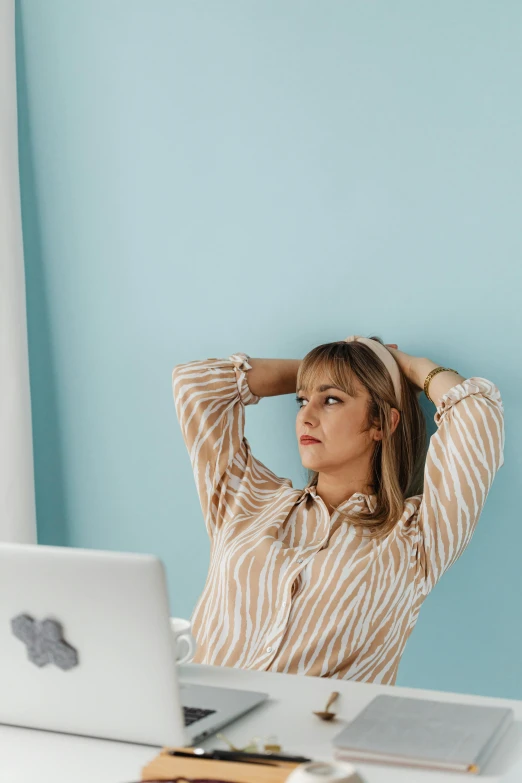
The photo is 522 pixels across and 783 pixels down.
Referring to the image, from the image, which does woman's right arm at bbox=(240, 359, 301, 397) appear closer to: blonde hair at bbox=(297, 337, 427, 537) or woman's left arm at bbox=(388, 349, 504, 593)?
blonde hair at bbox=(297, 337, 427, 537)

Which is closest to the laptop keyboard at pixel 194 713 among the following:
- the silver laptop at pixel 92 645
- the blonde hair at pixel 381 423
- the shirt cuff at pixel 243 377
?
the silver laptop at pixel 92 645

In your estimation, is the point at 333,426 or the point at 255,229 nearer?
the point at 333,426

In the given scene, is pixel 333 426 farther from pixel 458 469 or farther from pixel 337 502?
pixel 458 469

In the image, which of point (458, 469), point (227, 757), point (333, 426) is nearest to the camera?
point (227, 757)

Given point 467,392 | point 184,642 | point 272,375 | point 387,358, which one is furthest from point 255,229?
point 184,642

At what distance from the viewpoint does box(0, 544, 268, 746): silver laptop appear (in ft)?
2.95

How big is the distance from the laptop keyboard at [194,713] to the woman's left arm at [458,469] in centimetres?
70

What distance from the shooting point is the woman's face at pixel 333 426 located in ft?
5.67

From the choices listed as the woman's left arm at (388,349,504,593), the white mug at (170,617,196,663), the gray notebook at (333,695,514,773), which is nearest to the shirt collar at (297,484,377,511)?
the woman's left arm at (388,349,504,593)

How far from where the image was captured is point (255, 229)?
6.35 feet

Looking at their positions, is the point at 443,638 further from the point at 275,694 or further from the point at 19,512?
the point at 19,512

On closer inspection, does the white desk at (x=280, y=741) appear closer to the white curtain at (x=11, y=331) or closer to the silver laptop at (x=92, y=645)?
the silver laptop at (x=92, y=645)

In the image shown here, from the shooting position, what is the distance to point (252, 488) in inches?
72.4

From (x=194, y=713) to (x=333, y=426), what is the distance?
80cm
